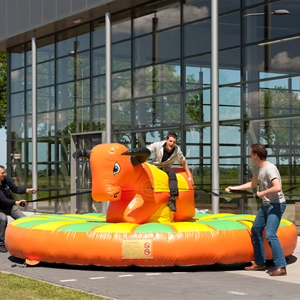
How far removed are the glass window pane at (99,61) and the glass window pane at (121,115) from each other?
137 cm

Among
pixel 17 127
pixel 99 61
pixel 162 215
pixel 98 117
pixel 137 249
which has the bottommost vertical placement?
pixel 137 249

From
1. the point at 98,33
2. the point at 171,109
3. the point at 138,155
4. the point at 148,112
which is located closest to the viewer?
the point at 138,155

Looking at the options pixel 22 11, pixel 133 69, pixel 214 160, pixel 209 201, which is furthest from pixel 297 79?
pixel 22 11

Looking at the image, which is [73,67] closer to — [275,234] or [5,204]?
[5,204]

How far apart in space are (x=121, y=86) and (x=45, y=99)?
14.4ft

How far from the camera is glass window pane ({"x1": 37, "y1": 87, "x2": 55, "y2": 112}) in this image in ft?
70.3

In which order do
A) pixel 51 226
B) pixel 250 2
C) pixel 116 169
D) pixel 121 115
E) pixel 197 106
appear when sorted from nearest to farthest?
pixel 116 169 → pixel 51 226 → pixel 250 2 → pixel 197 106 → pixel 121 115

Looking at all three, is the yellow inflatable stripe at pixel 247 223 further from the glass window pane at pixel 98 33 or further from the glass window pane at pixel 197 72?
the glass window pane at pixel 98 33

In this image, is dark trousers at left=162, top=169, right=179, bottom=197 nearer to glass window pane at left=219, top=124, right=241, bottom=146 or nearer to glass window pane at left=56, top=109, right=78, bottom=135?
glass window pane at left=219, top=124, right=241, bottom=146

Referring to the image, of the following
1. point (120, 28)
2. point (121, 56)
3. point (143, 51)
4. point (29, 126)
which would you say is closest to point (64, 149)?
point (29, 126)

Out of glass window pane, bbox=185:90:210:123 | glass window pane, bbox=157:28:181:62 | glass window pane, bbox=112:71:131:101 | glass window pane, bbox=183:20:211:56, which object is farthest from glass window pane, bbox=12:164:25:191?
glass window pane, bbox=183:20:211:56

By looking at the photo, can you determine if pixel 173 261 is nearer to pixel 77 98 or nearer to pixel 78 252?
pixel 78 252

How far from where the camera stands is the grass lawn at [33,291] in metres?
6.98

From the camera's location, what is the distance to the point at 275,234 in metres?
Result: 8.84
